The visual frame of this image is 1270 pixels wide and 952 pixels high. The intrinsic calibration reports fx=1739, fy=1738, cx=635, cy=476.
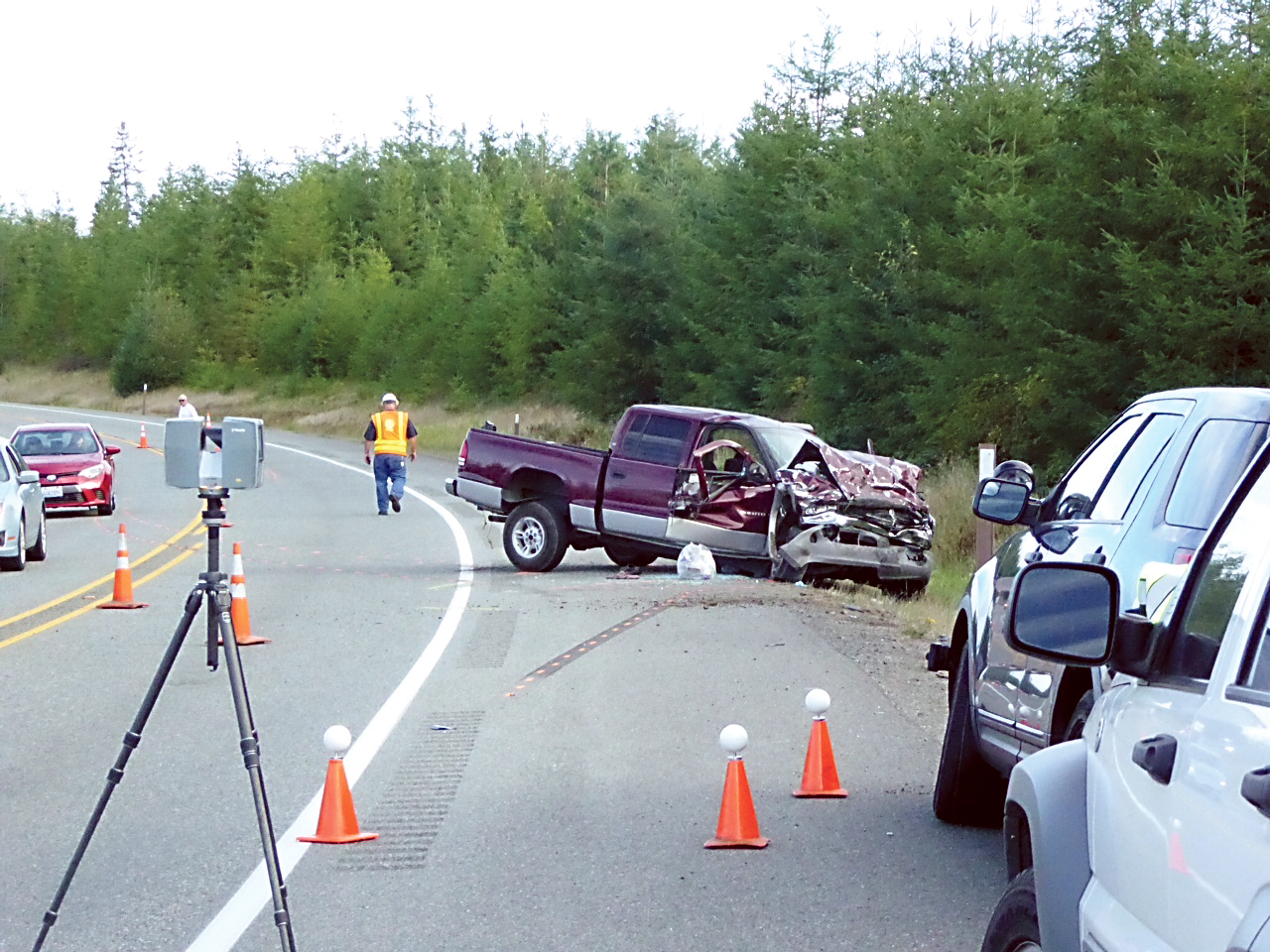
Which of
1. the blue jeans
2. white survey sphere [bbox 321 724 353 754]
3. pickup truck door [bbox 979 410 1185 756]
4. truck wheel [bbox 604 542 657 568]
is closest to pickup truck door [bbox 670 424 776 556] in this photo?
truck wheel [bbox 604 542 657 568]

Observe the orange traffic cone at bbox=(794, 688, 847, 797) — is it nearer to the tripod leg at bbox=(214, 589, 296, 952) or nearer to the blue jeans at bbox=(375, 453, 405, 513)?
the tripod leg at bbox=(214, 589, 296, 952)

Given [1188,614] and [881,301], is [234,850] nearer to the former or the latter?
[1188,614]

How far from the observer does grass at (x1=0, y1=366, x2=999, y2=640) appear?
19594 mm

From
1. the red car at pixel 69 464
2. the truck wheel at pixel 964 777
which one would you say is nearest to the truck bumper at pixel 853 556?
the truck wheel at pixel 964 777

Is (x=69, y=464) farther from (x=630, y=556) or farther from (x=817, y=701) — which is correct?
(x=817, y=701)

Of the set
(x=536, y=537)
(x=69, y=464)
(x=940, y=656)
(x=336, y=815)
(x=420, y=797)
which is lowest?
(x=69, y=464)

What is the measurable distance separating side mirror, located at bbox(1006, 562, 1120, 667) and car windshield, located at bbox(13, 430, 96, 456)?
2824cm

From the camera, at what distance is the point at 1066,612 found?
11.6ft

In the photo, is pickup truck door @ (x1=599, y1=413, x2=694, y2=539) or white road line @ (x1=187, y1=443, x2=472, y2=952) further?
pickup truck door @ (x1=599, y1=413, x2=694, y2=539)

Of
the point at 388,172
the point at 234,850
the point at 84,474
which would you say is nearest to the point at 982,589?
the point at 234,850

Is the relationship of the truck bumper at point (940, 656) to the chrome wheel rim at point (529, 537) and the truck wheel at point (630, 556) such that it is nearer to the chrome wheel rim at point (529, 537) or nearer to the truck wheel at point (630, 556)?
the chrome wheel rim at point (529, 537)

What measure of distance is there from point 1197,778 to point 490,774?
6.38 meters

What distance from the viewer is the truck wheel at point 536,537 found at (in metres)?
19.7

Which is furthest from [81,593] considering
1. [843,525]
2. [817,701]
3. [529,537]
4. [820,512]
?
[817,701]
